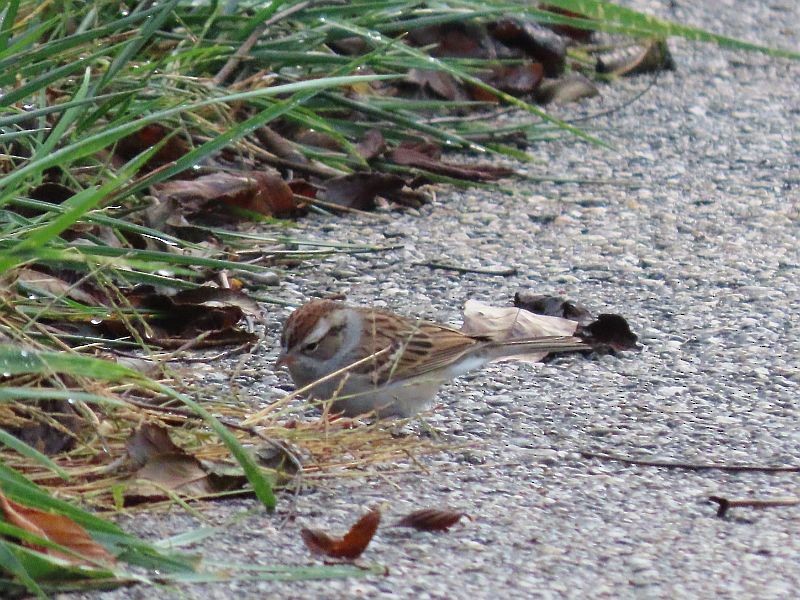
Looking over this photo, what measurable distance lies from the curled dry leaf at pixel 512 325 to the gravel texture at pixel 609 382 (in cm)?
11

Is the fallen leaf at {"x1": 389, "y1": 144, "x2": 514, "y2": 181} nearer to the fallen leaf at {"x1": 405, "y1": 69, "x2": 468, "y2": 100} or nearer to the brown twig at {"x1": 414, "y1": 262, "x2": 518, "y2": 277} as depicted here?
the fallen leaf at {"x1": 405, "y1": 69, "x2": 468, "y2": 100}

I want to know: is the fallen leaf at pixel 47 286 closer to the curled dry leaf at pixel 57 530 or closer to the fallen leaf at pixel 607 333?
the curled dry leaf at pixel 57 530

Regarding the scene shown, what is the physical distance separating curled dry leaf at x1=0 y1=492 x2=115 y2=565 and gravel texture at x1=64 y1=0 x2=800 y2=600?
Answer: 8cm

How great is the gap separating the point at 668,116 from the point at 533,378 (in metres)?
3.36

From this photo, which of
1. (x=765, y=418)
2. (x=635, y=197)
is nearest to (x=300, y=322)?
(x=765, y=418)

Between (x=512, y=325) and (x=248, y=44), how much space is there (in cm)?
185

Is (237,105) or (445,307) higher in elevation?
(237,105)

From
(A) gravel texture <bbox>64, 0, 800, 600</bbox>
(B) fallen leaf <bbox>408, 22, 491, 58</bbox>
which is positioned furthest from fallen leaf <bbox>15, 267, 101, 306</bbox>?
(B) fallen leaf <bbox>408, 22, 491, 58</bbox>

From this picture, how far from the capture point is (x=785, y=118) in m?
7.55

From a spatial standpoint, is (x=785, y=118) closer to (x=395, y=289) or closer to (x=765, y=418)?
(x=395, y=289)

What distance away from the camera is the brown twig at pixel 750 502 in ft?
11.1

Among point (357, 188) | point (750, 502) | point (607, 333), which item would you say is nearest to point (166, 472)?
point (750, 502)

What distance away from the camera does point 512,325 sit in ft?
15.7

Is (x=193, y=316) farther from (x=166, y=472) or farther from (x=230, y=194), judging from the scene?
(x=166, y=472)
